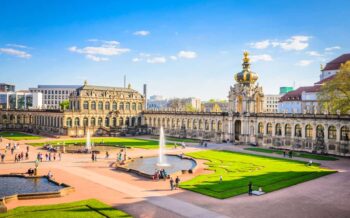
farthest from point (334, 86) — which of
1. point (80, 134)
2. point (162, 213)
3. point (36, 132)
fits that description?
point (36, 132)

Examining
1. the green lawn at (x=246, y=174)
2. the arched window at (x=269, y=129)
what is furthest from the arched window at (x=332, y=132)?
the green lawn at (x=246, y=174)

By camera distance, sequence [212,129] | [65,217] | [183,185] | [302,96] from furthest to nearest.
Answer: [302,96] < [212,129] < [183,185] < [65,217]

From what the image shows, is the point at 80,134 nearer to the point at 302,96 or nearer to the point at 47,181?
the point at 47,181

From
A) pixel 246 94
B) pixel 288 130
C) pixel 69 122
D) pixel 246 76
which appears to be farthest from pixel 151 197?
pixel 69 122

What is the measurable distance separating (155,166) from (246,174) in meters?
13.9

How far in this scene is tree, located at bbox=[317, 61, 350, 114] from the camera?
56.5 m

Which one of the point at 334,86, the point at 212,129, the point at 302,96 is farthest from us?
the point at 302,96

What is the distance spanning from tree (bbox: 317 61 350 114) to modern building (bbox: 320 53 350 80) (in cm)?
3760

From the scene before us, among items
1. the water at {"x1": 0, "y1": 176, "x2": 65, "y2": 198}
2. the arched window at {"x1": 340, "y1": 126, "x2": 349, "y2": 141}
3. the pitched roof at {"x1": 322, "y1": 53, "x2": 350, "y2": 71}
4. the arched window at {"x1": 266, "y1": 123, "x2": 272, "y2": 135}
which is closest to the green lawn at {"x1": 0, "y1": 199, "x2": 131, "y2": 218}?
the water at {"x1": 0, "y1": 176, "x2": 65, "y2": 198}

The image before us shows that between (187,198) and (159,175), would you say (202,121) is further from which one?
(187,198)

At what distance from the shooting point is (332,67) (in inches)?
3844

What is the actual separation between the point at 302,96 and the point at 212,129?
130 feet

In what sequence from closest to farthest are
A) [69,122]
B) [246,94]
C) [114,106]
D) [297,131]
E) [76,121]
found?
[297,131], [246,94], [69,122], [76,121], [114,106]

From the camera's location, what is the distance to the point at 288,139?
70.4 metres
